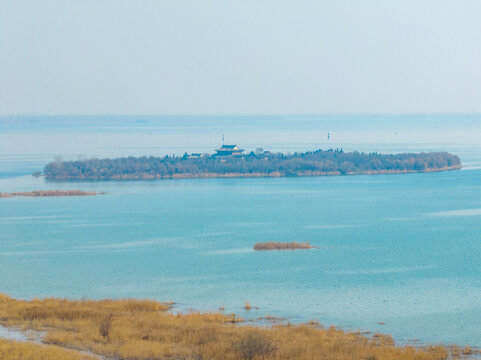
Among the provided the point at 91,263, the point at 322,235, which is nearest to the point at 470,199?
the point at 322,235

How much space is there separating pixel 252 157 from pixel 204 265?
60.7 m

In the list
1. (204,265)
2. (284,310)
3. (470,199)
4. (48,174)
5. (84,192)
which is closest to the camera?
(284,310)

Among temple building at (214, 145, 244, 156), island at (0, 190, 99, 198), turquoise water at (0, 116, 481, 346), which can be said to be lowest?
turquoise water at (0, 116, 481, 346)

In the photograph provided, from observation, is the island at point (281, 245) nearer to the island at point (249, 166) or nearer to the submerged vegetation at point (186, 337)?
the submerged vegetation at point (186, 337)

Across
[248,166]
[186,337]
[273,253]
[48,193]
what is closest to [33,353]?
[186,337]

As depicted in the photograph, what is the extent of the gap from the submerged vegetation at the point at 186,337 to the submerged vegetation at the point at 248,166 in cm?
6080

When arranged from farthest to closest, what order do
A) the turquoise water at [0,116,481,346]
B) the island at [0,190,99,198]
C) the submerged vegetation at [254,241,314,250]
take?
the island at [0,190,99,198] < the submerged vegetation at [254,241,314,250] < the turquoise water at [0,116,481,346]

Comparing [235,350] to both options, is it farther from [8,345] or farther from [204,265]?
[204,265]

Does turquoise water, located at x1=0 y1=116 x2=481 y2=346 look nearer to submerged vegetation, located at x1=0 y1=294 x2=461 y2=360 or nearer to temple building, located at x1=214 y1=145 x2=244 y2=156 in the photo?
submerged vegetation, located at x1=0 y1=294 x2=461 y2=360

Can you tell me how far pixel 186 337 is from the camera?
16219mm

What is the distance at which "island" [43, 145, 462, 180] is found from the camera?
3177 inches

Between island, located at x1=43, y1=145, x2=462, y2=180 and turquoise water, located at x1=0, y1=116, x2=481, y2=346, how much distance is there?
16256mm

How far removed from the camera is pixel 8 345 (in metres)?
14.5

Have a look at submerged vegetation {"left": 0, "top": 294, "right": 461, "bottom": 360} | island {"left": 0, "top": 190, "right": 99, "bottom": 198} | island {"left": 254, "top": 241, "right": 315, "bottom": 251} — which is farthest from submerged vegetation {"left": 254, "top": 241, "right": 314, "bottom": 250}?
island {"left": 0, "top": 190, "right": 99, "bottom": 198}
